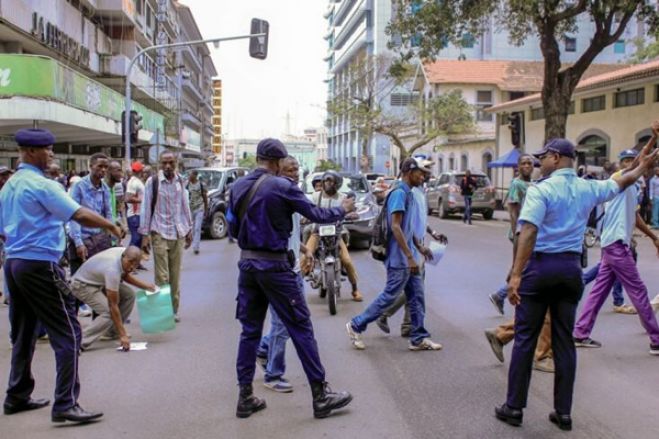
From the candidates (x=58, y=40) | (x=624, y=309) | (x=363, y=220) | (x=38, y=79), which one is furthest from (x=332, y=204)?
(x=58, y=40)

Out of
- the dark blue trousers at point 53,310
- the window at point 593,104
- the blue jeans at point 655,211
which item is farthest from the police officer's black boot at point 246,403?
the window at point 593,104

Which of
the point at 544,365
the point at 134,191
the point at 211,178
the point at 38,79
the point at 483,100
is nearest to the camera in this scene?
the point at 544,365

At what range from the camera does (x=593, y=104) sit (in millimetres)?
29516

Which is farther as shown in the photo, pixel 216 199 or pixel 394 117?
pixel 394 117

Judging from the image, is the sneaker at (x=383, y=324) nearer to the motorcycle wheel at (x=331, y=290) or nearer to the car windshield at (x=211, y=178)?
the motorcycle wheel at (x=331, y=290)

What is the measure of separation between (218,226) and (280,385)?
13.9 m

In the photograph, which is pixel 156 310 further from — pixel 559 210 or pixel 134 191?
pixel 134 191

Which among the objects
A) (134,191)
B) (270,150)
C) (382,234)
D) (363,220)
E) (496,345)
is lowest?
(496,345)

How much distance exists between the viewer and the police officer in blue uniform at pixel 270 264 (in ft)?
16.0

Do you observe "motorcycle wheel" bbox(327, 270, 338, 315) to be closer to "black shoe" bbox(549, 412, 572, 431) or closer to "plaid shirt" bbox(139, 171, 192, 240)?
"plaid shirt" bbox(139, 171, 192, 240)

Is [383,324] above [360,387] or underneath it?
above

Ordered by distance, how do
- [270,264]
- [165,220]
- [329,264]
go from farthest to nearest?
[329,264] → [165,220] → [270,264]

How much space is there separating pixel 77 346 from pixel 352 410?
6.33 ft

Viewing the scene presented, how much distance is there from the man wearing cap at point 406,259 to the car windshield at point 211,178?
1314cm
